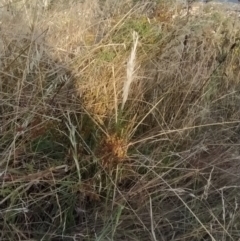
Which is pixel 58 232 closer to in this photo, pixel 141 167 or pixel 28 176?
pixel 28 176

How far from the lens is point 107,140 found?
5.04 feet

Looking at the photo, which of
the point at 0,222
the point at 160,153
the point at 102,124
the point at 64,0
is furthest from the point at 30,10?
the point at 0,222

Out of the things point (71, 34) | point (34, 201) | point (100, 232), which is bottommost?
point (100, 232)

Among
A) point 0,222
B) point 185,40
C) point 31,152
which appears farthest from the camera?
point 185,40

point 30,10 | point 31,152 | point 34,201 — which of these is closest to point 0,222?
point 34,201

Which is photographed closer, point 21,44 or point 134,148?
point 134,148

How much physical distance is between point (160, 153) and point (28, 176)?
415 millimetres

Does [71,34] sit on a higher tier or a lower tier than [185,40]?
higher

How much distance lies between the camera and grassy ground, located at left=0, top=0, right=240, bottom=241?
1446mm

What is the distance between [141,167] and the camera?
1.57 metres

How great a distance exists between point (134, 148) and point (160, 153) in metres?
0.08

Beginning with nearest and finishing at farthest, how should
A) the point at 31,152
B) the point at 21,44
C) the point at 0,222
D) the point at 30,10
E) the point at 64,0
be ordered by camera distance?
the point at 0,222
the point at 31,152
the point at 21,44
the point at 30,10
the point at 64,0

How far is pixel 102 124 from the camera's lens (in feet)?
5.27

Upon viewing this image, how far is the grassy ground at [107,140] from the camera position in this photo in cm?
145
